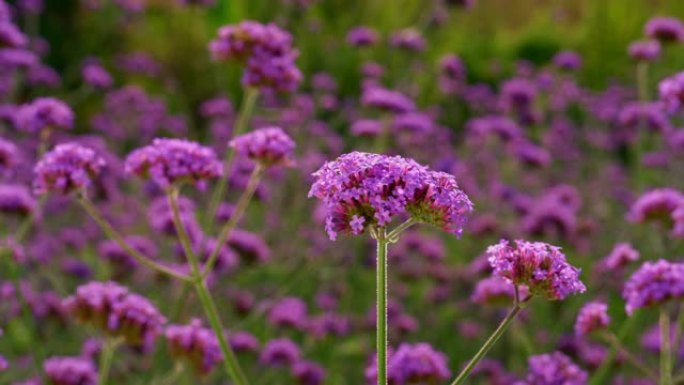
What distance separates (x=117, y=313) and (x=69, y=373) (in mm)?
521

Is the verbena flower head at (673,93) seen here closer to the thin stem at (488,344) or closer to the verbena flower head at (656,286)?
the verbena flower head at (656,286)

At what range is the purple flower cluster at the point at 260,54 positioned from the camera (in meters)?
3.54

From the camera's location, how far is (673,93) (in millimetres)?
3850

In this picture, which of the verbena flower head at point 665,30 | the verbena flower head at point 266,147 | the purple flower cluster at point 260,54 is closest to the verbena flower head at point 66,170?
the verbena flower head at point 266,147

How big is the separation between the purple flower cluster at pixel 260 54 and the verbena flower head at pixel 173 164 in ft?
2.73

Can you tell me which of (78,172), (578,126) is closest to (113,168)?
(78,172)

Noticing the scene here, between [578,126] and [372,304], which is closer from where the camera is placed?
[372,304]

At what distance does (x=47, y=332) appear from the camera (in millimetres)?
4727

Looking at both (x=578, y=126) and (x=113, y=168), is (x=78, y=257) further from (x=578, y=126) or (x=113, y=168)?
(x=578, y=126)

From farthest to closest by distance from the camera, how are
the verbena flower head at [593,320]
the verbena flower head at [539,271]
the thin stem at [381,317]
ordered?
the verbena flower head at [593,320], the verbena flower head at [539,271], the thin stem at [381,317]

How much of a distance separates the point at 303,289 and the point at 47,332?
154 cm

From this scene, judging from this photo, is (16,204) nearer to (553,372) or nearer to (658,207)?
(553,372)

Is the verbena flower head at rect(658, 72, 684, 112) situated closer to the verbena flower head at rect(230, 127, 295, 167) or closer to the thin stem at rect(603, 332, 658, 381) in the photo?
the thin stem at rect(603, 332, 658, 381)

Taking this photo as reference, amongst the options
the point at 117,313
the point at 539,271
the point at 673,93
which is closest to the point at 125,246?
the point at 117,313
